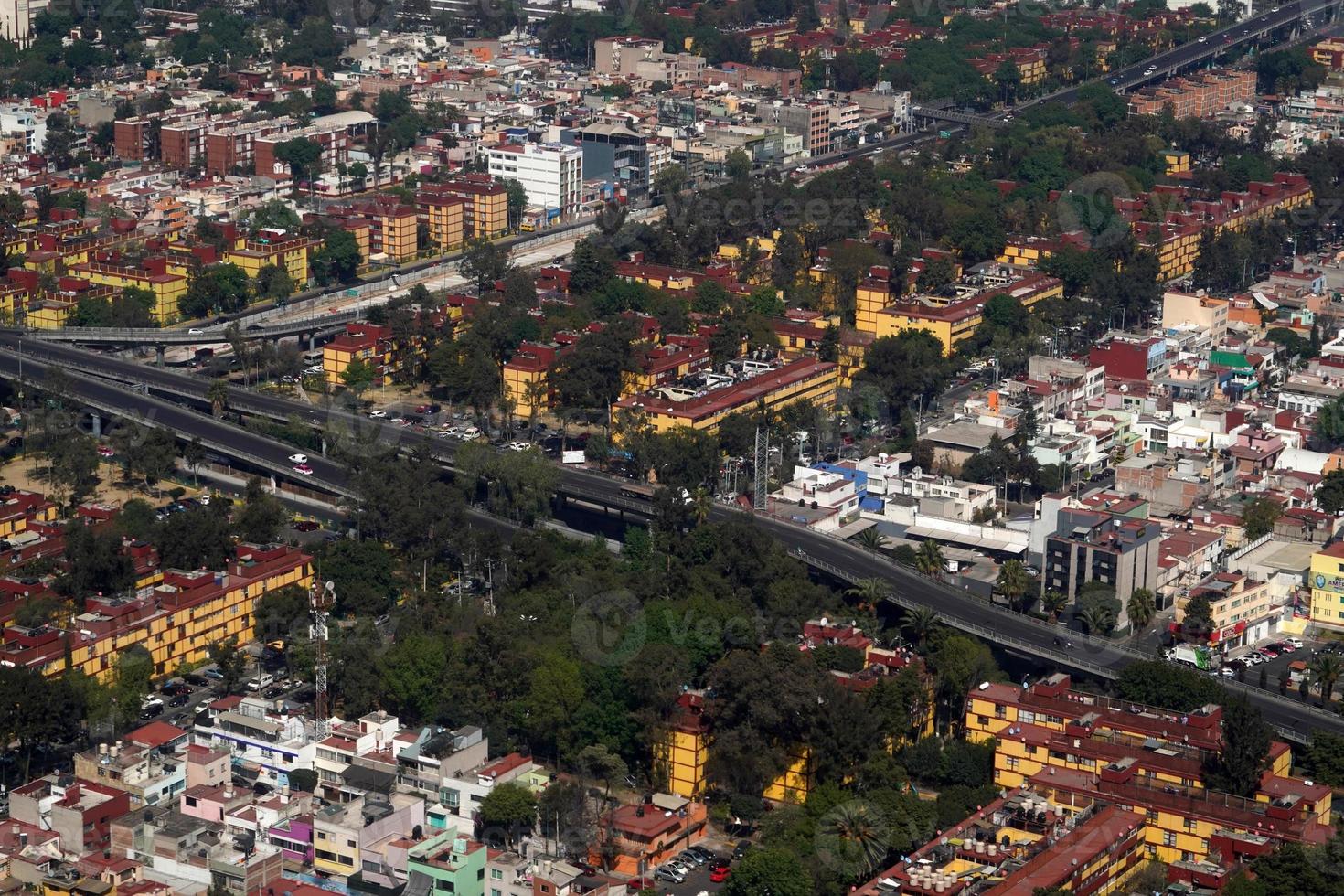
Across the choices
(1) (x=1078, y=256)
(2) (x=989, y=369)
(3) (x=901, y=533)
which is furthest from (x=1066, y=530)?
(1) (x=1078, y=256)

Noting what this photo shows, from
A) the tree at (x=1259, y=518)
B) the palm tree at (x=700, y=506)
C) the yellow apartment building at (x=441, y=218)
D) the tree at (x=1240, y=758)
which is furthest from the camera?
the yellow apartment building at (x=441, y=218)

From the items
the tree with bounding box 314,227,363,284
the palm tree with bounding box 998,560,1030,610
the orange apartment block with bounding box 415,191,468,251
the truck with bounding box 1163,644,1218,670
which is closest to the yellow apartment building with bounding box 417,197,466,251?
Result: the orange apartment block with bounding box 415,191,468,251

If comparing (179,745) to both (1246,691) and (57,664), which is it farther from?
(1246,691)

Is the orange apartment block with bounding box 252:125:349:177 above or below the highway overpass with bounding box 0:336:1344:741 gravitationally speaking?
above

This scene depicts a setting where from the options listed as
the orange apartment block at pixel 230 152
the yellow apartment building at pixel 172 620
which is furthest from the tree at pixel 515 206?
the yellow apartment building at pixel 172 620

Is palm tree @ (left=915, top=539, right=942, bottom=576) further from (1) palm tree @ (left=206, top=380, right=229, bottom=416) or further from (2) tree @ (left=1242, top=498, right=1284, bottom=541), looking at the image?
(1) palm tree @ (left=206, top=380, right=229, bottom=416)

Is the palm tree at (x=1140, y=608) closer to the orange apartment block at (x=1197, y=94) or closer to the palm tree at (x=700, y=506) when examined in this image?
the palm tree at (x=700, y=506)
